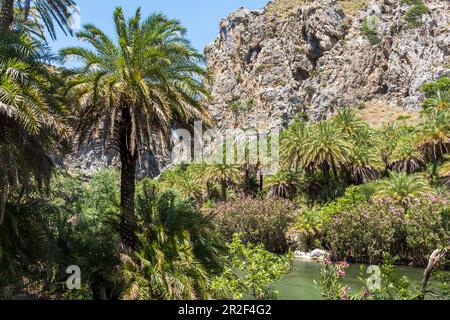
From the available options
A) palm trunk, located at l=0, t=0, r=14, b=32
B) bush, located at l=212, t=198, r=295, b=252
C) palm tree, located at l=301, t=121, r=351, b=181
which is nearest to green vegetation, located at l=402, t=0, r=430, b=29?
palm tree, located at l=301, t=121, r=351, b=181

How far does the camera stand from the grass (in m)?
74.8

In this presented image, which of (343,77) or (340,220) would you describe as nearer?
(340,220)

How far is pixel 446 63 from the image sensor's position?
7675cm

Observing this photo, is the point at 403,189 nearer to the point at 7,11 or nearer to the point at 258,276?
the point at 258,276

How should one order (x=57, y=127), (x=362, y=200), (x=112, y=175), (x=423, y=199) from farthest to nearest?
1. (x=362, y=200)
2. (x=423, y=199)
3. (x=112, y=175)
4. (x=57, y=127)

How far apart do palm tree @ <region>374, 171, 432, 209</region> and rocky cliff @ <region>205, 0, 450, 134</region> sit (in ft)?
141

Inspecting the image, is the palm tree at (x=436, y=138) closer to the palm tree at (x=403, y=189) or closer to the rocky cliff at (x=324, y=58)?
the palm tree at (x=403, y=189)

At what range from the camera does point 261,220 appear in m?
42.8
